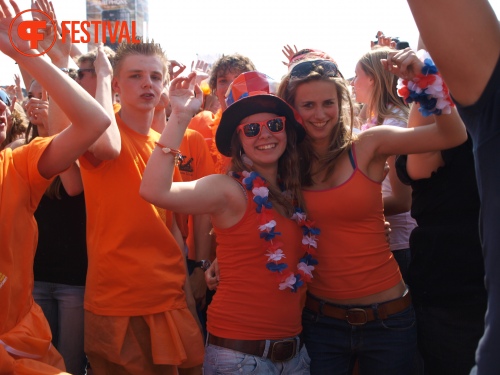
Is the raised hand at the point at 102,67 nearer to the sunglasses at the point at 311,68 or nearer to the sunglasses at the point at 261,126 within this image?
the sunglasses at the point at 261,126

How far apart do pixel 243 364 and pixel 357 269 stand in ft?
2.30

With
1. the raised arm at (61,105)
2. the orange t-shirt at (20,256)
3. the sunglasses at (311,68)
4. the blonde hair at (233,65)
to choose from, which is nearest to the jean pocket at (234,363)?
the orange t-shirt at (20,256)

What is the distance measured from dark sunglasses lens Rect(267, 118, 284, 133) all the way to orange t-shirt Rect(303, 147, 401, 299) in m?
0.35

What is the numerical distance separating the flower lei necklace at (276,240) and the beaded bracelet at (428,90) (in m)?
0.76

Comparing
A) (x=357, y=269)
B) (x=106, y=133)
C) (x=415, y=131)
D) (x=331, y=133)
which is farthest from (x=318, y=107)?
(x=106, y=133)

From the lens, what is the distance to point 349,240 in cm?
258

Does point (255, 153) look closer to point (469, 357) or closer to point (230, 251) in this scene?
point (230, 251)

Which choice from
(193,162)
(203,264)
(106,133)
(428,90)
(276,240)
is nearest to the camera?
(428,90)

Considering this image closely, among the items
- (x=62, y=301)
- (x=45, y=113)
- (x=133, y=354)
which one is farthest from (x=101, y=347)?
(x=45, y=113)

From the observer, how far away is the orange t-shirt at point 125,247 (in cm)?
285

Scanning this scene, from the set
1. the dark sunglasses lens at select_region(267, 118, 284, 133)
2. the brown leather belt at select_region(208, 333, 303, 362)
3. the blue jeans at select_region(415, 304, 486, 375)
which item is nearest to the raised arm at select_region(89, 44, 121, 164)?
the dark sunglasses lens at select_region(267, 118, 284, 133)

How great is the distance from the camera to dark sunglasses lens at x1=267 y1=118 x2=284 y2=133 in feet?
8.59

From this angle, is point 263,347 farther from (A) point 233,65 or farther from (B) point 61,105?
(A) point 233,65

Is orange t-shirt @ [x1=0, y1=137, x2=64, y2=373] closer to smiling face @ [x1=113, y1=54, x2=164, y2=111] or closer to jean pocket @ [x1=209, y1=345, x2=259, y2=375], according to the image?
jean pocket @ [x1=209, y1=345, x2=259, y2=375]
